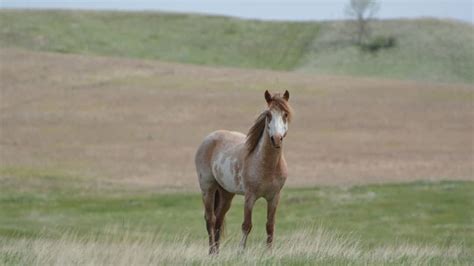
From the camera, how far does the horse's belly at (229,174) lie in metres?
11.5

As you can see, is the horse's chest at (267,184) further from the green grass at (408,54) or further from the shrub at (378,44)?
the shrub at (378,44)

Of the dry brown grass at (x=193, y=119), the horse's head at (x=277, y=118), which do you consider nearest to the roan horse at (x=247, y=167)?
the horse's head at (x=277, y=118)

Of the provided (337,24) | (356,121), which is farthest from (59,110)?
(337,24)

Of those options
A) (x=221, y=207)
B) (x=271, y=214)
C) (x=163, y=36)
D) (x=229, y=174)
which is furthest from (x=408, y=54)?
(x=271, y=214)

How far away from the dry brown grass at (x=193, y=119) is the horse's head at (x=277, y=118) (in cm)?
2322

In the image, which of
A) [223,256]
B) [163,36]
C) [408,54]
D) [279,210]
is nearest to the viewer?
[223,256]

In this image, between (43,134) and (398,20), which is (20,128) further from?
(398,20)

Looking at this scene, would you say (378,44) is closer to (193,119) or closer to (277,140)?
(193,119)

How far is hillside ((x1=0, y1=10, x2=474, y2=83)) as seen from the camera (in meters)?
77.6

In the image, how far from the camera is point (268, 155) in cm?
1096

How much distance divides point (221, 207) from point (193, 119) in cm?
3724

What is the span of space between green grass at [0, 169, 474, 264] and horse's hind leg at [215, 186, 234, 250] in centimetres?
981

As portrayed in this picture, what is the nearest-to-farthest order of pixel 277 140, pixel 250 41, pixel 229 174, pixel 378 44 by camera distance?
pixel 277 140 → pixel 229 174 → pixel 378 44 → pixel 250 41

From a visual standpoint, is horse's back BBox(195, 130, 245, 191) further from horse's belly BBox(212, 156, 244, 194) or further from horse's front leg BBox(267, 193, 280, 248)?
horse's front leg BBox(267, 193, 280, 248)
